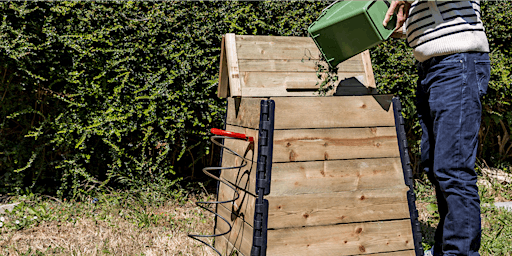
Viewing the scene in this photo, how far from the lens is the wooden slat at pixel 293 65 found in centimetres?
261

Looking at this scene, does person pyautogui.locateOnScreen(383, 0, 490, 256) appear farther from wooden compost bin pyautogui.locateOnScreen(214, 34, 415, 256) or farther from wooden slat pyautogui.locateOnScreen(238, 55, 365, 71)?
wooden slat pyautogui.locateOnScreen(238, 55, 365, 71)

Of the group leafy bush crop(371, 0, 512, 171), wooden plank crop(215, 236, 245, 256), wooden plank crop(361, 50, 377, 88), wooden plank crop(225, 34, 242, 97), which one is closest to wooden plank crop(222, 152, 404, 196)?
wooden plank crop(215, 236, 245, 256)

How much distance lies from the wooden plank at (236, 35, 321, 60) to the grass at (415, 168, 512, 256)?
5.21 ft

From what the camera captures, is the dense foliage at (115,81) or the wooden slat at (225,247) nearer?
the wooden slat at (225,247)

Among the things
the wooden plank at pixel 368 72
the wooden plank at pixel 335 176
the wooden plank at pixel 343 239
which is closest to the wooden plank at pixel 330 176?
the wooden plank at pixel 335 176

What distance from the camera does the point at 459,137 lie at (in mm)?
1953

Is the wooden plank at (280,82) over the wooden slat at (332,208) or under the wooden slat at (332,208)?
over

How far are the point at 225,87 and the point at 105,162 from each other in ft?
4.95

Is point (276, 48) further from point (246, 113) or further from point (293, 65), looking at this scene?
point (246, 113)

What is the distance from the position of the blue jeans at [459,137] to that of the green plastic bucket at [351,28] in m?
0.34

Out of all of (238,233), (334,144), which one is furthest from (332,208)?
(238,233)

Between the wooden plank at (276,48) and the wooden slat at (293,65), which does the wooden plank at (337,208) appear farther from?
the wooden plank at (276,48)

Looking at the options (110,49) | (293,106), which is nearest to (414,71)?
(293,106)

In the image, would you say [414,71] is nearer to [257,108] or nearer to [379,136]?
[379,136]
